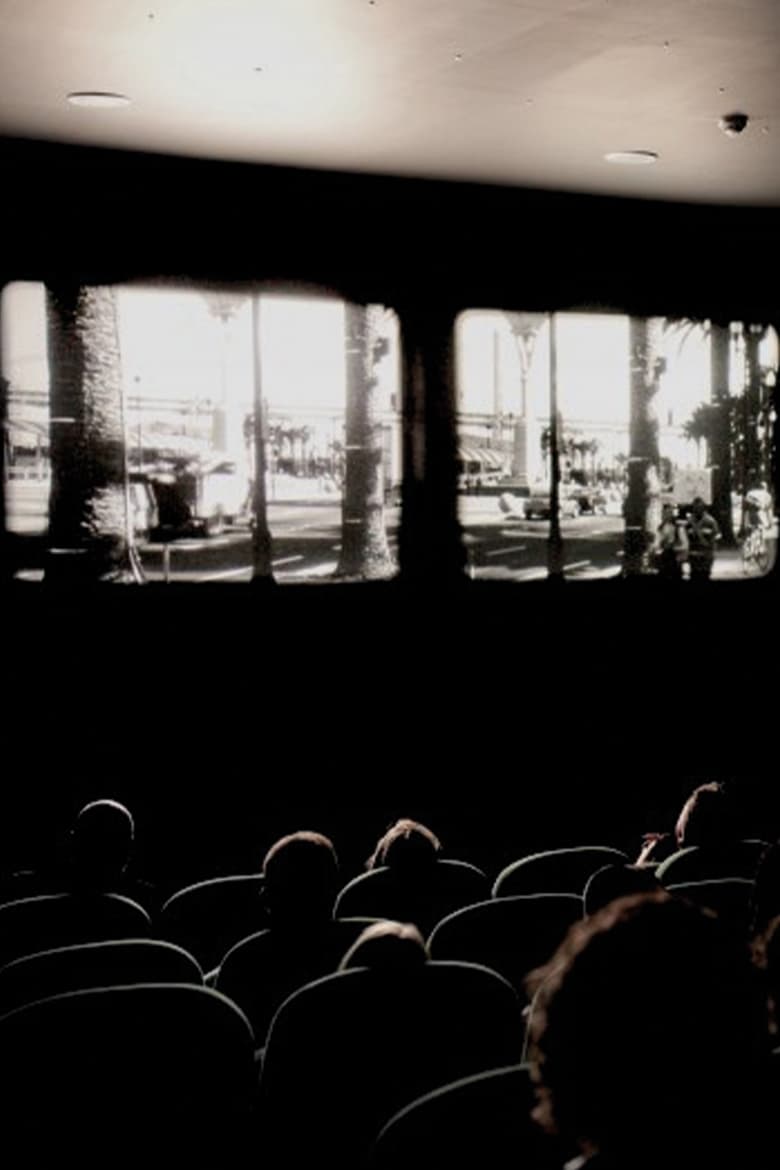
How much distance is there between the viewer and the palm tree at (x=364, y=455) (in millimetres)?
7449

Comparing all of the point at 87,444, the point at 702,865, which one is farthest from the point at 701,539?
the point at 702,865

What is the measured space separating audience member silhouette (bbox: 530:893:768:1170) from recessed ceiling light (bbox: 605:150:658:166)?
6139 millimetres

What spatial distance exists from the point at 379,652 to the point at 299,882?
452cm

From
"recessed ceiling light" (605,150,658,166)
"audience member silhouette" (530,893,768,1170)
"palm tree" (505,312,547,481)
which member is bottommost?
"audience member silhouette" (530,893,768,1170)

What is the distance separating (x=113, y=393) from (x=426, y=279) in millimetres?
2074

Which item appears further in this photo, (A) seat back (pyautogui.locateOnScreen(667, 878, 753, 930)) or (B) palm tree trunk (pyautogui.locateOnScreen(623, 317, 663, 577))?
(B) palm tree trunk (pyautogui.locateOnScreen(623, 317, 663, 577))

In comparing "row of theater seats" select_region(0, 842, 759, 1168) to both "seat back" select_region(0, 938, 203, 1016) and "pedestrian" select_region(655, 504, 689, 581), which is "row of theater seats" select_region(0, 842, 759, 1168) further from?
"pedestrian" select_region(655, 504, 689, 581)

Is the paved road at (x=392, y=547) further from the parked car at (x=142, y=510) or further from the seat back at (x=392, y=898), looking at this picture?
the seat back at (x=392, y=898)

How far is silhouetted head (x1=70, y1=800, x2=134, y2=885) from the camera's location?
3576mm

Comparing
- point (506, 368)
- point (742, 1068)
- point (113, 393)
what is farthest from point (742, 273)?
point (742, 1068)

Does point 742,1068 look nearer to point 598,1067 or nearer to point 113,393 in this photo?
point 598,1067

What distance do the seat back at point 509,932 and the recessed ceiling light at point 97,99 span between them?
14.0 feet

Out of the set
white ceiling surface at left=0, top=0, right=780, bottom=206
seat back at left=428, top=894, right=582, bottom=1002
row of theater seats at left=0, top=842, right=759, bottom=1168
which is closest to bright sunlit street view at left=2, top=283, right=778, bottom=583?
white ceiling surface at left=0, top=0, right=780, bottom=206

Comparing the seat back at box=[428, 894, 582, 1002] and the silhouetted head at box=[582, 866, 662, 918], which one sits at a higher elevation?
the silhouetted head at box=[582, 866, 662, 918]
